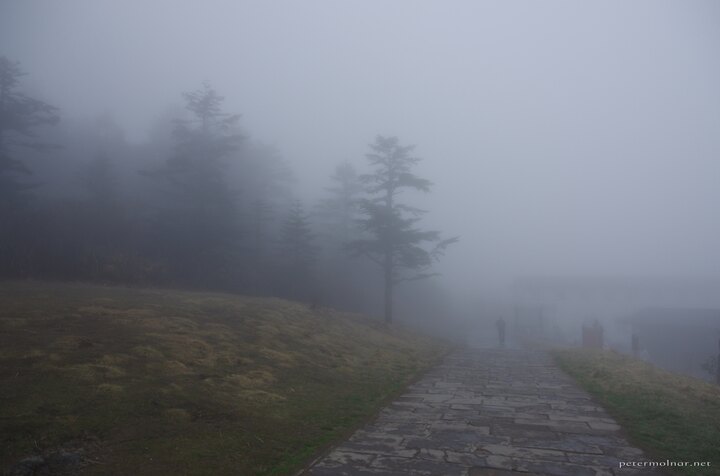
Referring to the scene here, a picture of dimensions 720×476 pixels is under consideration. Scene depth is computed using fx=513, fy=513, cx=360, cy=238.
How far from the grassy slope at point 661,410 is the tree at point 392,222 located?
14144 mm

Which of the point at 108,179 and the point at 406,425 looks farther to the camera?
the point at 108,179

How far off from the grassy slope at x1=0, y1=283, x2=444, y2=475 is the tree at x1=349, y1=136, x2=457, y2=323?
12.7 m

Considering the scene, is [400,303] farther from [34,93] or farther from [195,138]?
[34,93]

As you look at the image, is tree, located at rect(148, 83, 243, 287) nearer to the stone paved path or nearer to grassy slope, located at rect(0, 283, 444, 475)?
grassy slope, located at rect(0, 283, 444, 475)

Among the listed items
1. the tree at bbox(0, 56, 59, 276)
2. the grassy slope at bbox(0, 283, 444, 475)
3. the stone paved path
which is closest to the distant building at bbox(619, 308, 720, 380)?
the stone paved path

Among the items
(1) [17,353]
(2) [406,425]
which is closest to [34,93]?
(1) [17,353]

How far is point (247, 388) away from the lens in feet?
32.9

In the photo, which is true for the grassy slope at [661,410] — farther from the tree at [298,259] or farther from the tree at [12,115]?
the tree at [12,115]

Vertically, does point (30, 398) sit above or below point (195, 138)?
below

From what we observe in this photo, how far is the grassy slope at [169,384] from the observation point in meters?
6.43

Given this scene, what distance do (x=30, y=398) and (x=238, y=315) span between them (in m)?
10.4

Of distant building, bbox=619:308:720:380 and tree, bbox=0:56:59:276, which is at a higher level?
tree, bbox=0:56:59:276

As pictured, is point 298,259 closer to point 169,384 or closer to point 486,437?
point 169,384

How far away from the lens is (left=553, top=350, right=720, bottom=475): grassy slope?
7.46 metres
